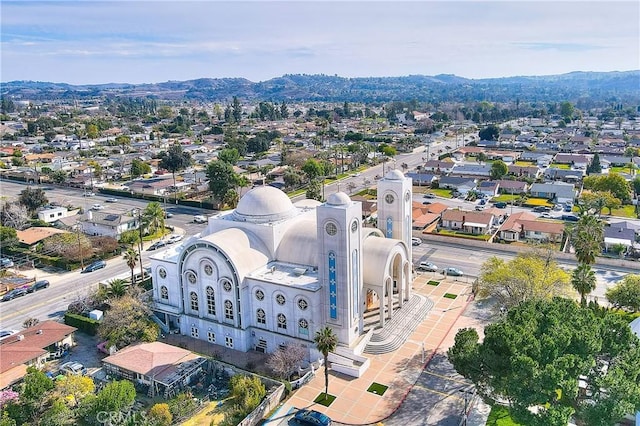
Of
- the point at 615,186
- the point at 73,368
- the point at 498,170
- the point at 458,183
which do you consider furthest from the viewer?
the point at 498,170

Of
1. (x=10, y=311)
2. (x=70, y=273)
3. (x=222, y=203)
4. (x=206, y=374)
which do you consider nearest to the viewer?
(x=206, y=374)

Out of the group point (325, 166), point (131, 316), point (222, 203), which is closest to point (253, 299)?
point (131, 316)

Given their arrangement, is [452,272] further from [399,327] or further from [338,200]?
[338,200]

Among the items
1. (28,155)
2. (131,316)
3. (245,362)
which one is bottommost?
(245,362)

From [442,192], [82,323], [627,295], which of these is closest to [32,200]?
[82,323]

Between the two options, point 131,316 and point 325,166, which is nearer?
point 131,316

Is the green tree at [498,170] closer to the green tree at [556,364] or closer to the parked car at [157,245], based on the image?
the parked car at [157,245]

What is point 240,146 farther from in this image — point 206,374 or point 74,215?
point 206,374
